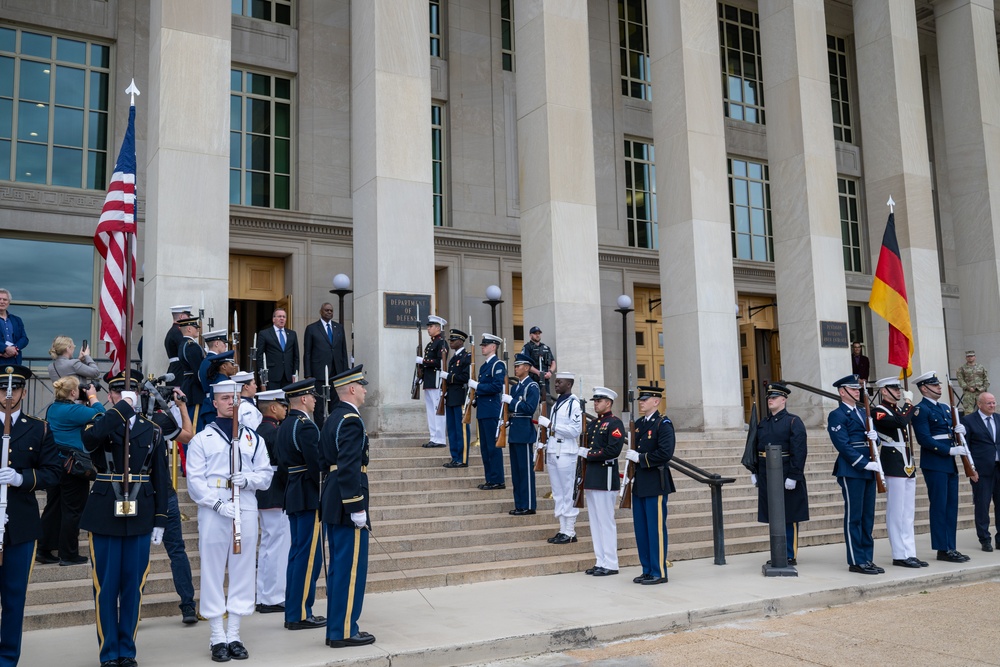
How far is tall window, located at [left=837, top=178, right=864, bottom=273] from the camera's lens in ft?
85.9

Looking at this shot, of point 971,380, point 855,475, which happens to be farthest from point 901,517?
point 971,380

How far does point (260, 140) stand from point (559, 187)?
7076 mm

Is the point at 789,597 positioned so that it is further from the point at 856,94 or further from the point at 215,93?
the point at 856,94

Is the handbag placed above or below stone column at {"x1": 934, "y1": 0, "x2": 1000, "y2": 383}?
below

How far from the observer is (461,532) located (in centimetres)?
1030

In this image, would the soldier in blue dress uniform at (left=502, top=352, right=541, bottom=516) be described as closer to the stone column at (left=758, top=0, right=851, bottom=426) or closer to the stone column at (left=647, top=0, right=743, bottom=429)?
the stone column at (left=647, top=0, right=743, bottom=429)

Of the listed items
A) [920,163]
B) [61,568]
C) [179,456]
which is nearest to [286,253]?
[179,456]

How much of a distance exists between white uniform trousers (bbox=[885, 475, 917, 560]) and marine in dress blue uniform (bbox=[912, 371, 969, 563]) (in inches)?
25.4

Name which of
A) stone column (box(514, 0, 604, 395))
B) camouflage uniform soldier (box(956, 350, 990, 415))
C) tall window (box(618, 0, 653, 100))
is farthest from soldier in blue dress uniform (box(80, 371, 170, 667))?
tall window (box(618, 0, 653, 100))

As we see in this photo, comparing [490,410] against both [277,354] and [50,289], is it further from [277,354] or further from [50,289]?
[50,289]

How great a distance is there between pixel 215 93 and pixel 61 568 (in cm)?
741

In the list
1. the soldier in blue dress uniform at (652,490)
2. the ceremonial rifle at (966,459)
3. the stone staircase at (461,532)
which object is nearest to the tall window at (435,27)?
the stone staircase at (461,532)

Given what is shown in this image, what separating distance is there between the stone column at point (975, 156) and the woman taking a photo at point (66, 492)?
20281mm

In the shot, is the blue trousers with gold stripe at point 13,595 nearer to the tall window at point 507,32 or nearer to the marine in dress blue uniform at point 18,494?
the marine in dress blue uniform at point 18,494
